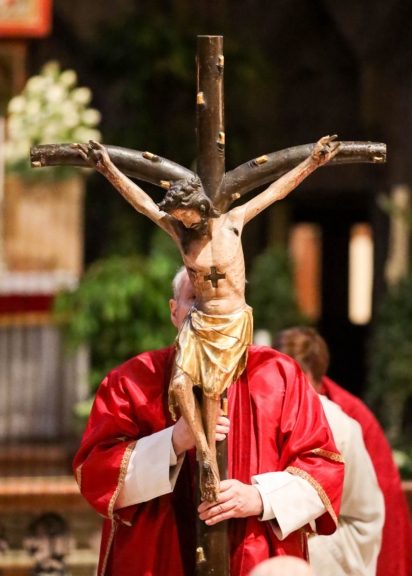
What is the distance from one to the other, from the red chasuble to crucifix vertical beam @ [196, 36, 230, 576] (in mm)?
131

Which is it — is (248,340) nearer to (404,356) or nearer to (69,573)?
(69,573)

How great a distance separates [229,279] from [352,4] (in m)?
10.9

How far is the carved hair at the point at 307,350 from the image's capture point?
4320mm

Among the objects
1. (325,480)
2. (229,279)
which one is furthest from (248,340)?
(325,480)

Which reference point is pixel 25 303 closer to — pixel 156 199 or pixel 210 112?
pixel 156 199

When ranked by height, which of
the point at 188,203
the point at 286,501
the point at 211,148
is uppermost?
the point at 211,148

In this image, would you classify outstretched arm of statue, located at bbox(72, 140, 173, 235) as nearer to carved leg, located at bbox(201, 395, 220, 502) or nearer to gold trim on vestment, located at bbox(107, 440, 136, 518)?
carved leg, located at bbox(201, 395, 220, 502)

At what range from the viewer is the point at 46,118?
29.6 ft

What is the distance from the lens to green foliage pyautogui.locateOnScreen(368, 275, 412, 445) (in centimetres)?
1062

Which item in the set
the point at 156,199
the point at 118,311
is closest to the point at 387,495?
the point at 118,311

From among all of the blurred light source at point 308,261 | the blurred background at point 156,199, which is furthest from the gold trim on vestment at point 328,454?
the blurred light source at point 308,261

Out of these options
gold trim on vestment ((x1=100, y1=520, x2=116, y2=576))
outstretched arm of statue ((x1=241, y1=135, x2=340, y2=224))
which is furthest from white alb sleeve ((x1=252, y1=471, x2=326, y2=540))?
outstretched arm of statue ((x1=241, y1=135, x2=340, y2=224))

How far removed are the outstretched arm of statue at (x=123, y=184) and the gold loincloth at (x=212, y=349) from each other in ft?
0.82

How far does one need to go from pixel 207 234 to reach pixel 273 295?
8460mm
